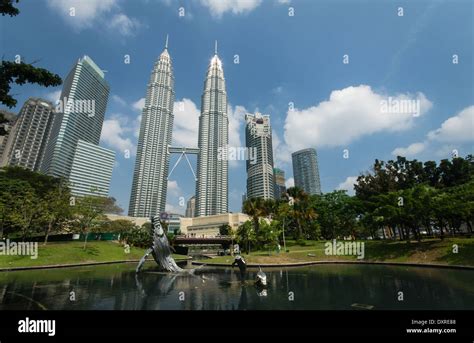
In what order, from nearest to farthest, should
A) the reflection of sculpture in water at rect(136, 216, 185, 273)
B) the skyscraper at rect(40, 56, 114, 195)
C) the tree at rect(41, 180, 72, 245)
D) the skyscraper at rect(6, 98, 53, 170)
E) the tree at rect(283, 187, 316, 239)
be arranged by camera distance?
1. the reflection of sculpture in water at rect(136, 216, 185, 273)
2. the tree at rect(41, 180, 72, 245)
3. the tree at rect(283, 187, 316, 239)
4. the skyscraper at rect(40, 56, 114, 195)
5. the skyscraper at rect(6, 98, 53, 170)

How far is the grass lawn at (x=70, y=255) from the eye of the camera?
133 ft

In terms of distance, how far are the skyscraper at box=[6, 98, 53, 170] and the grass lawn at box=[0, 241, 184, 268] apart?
157 meters

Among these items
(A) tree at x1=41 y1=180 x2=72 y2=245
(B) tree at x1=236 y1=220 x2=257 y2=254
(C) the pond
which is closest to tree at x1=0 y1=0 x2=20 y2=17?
(C) the pond

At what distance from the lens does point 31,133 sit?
178500 millimetres

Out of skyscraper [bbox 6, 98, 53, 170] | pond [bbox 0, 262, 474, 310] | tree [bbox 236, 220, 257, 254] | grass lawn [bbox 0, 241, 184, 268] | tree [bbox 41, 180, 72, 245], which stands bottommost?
pond [bbox 0, 262, 474, 310]

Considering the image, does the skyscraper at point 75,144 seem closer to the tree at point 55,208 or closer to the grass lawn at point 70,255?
the tree at point 55,208

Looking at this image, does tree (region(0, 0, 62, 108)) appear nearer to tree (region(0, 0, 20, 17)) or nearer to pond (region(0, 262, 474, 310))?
tree (region(0, 0, 20, 17))

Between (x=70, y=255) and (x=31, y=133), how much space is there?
562 ft

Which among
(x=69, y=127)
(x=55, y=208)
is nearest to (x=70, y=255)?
(x=55, y=208)

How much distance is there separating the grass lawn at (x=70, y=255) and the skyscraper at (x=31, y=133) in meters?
157

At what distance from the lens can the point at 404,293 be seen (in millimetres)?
19000

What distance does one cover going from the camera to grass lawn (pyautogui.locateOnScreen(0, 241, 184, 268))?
40594mm

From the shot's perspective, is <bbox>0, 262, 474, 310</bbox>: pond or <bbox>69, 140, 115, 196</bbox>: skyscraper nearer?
<bbox>0, 262, 474, 310</bbox>: pond
